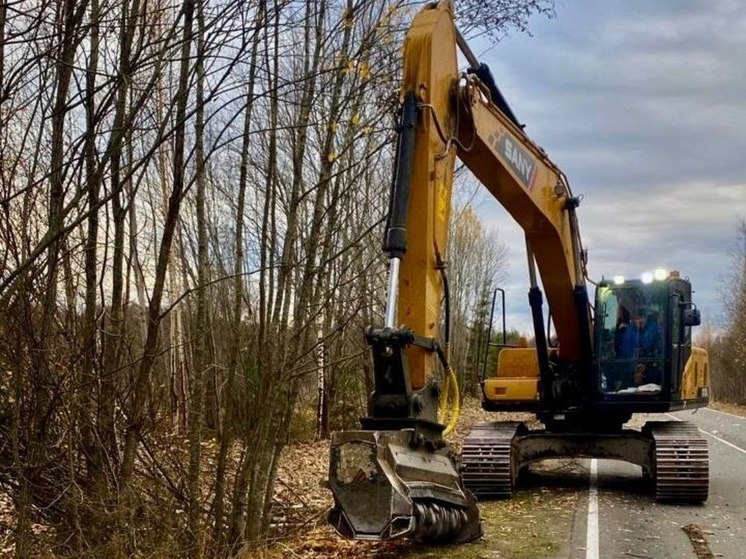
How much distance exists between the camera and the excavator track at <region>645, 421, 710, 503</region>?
9.01m

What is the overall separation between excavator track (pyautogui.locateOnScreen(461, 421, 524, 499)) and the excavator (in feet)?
0.05

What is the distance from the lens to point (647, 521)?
8227mm

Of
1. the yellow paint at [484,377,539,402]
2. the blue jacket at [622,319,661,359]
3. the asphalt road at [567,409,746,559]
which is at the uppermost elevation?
the blue jacket at [622,319,661,359]

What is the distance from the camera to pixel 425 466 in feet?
17.3

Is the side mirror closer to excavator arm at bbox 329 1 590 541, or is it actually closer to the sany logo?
the sany logo

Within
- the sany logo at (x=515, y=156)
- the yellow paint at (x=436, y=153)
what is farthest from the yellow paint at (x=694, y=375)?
the yellow paint at (x=436, y=153)

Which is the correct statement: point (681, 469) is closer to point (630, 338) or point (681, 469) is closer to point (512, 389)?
point (630, 338)

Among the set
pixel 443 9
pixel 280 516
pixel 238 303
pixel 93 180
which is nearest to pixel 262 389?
pixel 238 303

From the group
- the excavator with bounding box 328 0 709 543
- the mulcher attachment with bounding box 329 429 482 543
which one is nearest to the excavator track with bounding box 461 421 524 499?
Answer: the excavator with bounding box 328 0 709 543

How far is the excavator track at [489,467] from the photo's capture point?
9.30m

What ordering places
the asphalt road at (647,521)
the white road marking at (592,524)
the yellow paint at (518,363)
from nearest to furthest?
the white road marking at (592,524), the asphalt road at (647,521), the yellow paint at (518,363)

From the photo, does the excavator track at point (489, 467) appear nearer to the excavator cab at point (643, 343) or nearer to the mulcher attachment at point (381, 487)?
the excavator cab at point (643, 343)

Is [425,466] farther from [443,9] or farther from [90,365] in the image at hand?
[443,9]

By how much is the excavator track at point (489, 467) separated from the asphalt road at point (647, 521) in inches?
35.4
